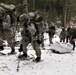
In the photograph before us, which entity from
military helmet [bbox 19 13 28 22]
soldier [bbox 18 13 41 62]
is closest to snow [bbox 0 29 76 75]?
soldier [bbox 18 13 41 62]

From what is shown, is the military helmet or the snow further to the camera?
the military helmet

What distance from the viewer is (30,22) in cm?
936

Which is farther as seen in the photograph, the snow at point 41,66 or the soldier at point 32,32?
the soldier at point 32,32

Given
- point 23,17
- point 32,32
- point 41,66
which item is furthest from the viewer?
point 23,17

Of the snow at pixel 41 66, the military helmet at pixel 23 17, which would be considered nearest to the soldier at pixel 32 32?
the military helmet at pixel 23 17

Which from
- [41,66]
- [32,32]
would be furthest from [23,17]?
[41,66]

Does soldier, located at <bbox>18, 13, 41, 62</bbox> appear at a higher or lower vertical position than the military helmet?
lower

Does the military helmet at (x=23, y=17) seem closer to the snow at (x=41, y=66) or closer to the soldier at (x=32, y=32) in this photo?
the soldier at (x=32, y=32)

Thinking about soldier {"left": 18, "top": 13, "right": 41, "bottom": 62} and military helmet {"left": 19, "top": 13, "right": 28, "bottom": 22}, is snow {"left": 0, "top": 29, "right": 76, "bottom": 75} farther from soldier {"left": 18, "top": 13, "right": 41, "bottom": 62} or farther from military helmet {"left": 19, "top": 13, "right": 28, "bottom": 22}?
military helmet {"left": 19, "top": 13, "right": 28, "bottom": 22}

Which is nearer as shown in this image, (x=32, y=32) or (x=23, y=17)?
(x=32, y=32)

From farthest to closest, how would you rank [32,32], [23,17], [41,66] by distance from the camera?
[23,17] < [32,32] < [41,66]

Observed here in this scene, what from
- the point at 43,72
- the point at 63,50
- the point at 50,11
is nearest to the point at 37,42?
the point at 43,72

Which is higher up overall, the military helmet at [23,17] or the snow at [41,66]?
the military helmet at [23,17]

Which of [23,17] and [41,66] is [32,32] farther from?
[41,66]
